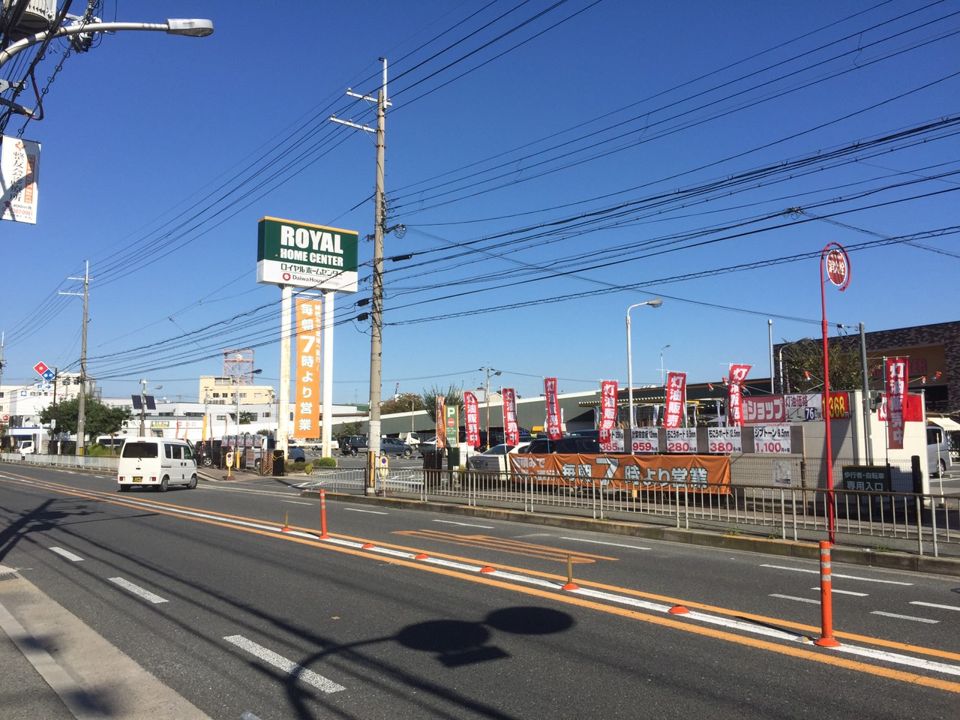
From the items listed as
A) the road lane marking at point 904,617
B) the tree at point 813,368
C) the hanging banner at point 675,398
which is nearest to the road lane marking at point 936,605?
the road lane marking at point 904,617

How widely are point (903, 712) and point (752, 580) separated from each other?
17.2ft

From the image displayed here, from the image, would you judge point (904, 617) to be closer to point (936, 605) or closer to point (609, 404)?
point (936, 605)

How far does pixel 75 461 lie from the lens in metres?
51.1

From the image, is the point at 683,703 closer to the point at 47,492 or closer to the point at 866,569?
the point at 866,569

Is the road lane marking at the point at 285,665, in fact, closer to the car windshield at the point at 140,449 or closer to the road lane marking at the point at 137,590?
the road lane marking at the point at 137,590

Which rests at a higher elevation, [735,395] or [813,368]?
[813,368]

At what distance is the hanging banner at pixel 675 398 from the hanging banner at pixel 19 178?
1897 centimetres

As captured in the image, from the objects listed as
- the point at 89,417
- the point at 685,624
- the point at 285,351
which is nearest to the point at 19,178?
the point at 685,624

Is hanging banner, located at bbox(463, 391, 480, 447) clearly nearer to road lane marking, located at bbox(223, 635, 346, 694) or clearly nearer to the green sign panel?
the green sign panel

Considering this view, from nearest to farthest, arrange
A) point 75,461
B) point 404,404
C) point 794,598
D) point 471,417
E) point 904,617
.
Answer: point 904,617 < point 794,598 < point 471,417 < point 75,461 < point 404,404

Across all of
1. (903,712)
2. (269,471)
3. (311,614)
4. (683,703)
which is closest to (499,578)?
(311,614)

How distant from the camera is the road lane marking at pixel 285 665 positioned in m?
5.68

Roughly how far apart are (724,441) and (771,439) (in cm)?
145

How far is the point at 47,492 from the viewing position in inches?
1088
